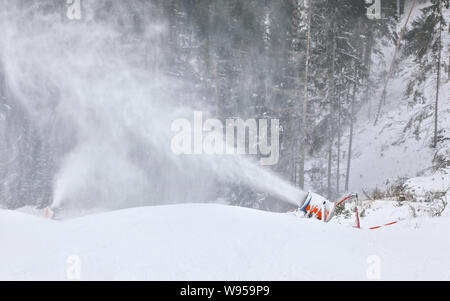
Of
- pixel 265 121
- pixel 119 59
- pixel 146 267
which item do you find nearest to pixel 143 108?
pixel 119 59

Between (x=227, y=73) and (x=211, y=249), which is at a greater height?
(x=227, y=73)

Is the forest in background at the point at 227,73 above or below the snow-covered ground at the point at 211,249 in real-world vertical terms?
above

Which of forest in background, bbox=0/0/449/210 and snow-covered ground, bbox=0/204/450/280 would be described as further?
forest in background, bbox=0/0/449/210

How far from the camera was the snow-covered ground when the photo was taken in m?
3.26

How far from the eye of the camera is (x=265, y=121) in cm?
2492

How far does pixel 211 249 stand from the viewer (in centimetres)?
366

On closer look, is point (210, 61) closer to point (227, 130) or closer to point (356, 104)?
point (227, 130)

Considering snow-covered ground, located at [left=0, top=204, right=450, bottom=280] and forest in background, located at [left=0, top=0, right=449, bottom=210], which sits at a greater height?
forest in background, located at [left=0, top=0, right=449, bottom=210]

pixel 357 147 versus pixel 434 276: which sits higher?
pixel 357 147

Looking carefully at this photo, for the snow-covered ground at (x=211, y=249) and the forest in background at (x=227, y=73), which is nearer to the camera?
the snow-covered ground at (x=211, y=249)

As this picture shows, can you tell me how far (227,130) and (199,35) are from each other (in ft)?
34.5

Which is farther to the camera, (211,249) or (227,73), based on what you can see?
(227,73)

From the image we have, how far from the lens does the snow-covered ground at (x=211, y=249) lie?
10.7 feet
